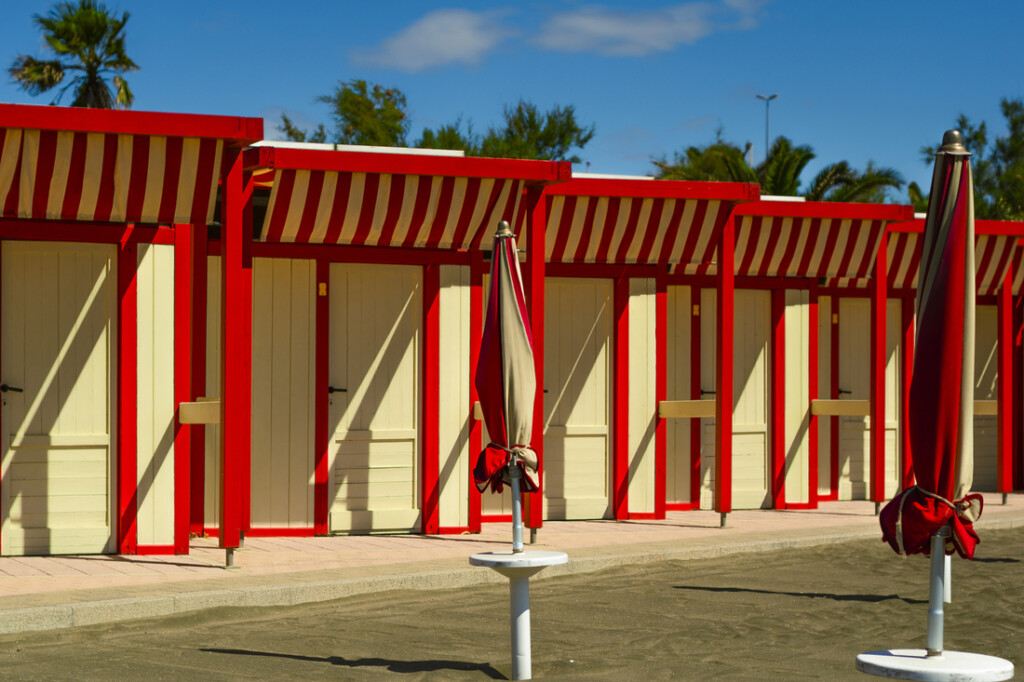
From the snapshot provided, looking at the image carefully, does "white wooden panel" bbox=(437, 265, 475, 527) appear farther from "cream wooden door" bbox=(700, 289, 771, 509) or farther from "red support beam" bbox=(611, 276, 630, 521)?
"cream wooden door" bbox=(700, 289, 771, 509)

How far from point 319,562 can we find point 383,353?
2.28 meters

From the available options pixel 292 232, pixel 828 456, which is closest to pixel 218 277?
pixel 292 232

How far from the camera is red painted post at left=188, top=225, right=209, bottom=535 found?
379 inches

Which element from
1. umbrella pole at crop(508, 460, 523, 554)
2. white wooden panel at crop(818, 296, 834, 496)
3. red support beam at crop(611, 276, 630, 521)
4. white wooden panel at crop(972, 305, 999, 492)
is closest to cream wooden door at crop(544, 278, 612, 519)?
red support beam at crop(611, 276, 630, 521)

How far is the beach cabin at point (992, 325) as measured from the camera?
13414mm

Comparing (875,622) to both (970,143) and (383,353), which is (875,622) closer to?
(383,353)

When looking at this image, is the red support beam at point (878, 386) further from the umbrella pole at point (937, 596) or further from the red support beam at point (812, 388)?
the umbrella pole at point (937, 596)

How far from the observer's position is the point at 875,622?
23.8 feet

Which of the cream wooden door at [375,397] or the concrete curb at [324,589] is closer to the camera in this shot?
the concrete curb at [324,589]

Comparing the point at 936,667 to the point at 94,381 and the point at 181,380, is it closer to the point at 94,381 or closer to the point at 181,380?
the point at 181,380

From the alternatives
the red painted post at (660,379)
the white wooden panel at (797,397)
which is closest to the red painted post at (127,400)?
the red painted post at (660,379)

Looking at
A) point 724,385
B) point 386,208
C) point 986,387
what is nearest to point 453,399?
point 386,208

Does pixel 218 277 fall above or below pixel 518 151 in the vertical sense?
below

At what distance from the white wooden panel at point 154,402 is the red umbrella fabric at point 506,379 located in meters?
2.85
